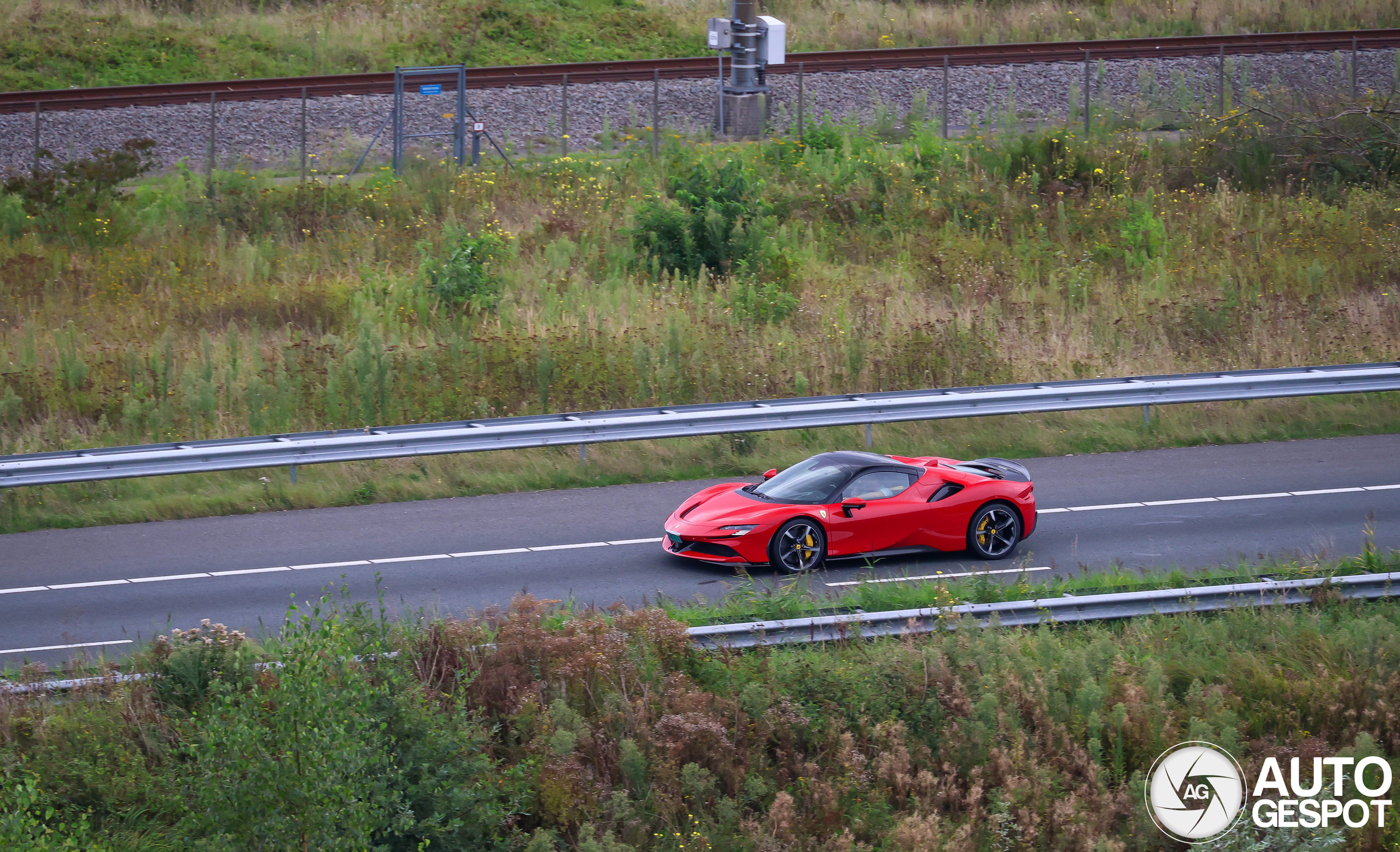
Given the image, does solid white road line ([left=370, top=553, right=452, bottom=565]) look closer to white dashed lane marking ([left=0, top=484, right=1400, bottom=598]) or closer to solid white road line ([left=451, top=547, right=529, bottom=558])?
white dashed lane marking ([left=0, top=484, right=1400, bottom=598])

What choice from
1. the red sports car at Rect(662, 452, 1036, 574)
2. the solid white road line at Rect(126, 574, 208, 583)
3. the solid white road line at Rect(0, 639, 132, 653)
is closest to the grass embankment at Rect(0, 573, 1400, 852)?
the solid white road line at Rect(0, 639, 132, 653)

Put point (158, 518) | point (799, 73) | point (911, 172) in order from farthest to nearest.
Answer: point (799, 73) < point (911, 172) < point (158, 518)

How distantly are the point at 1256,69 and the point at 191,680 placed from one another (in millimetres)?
27362

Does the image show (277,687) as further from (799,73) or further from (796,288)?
(799,73)

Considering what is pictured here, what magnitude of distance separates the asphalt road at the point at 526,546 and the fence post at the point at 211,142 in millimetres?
12174

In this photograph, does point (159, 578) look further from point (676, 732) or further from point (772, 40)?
point (772, 40)

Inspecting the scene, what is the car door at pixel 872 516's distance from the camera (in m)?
11.4

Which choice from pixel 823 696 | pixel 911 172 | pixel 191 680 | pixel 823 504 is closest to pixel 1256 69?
pixel 911 172

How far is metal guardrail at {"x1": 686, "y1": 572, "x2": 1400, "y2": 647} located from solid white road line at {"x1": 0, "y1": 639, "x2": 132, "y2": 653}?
15.1ft

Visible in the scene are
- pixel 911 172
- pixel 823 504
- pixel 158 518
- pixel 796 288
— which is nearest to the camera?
pixel 823 504

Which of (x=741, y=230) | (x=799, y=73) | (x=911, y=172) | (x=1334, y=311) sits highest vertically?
(x=799, y=73)

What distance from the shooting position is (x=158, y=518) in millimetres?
13820

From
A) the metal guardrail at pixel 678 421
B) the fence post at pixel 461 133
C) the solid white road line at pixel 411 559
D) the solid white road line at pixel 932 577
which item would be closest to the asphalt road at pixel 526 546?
the solid white road line at pixel 411 559

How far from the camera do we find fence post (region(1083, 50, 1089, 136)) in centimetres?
2609
